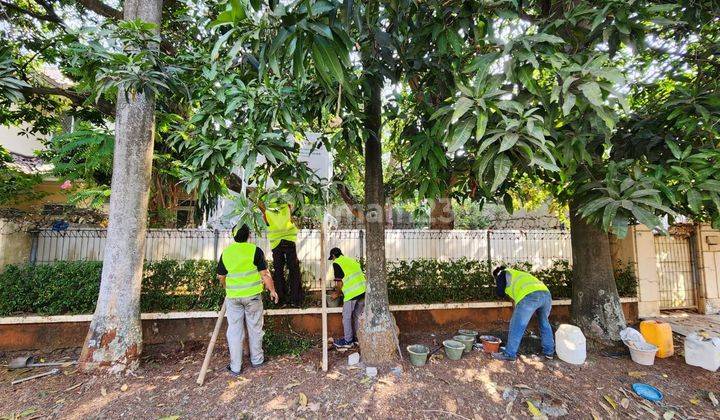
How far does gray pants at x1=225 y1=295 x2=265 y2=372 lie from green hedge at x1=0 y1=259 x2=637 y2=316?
78 cm

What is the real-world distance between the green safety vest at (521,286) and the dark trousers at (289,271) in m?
3.18

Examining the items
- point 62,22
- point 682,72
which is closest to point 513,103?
point 682,72

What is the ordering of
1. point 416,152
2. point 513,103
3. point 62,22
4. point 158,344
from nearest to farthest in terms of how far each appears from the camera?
point 513,103 < point 416,152 < point 158,344 < point 62,22

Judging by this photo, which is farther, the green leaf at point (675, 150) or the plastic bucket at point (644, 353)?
the plastic bucket at point (644, 353)

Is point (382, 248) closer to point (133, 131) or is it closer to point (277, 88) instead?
point (277, 88)

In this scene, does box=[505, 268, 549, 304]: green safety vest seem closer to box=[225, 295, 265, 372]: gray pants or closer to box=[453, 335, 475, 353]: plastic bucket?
box=[453, 335, 475, 353]: plastic bucket

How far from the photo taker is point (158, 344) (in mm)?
4910

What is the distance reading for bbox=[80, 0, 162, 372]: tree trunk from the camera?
3.97 meters

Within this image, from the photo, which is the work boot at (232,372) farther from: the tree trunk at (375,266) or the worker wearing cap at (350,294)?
the tree trunk at (375,266)

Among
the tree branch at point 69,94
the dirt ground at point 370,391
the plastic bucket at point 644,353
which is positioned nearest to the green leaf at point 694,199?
the dirt ground at point 370,391

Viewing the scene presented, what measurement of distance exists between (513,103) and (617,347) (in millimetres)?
4625

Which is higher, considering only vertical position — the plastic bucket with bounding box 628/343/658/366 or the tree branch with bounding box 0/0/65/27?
the tree branch with bounding box 0/0/65/27

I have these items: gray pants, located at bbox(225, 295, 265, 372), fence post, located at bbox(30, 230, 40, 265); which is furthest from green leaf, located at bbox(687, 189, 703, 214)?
fence post, located at bbox(30, 230, 40, 265)

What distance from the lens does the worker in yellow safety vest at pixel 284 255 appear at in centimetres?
535
